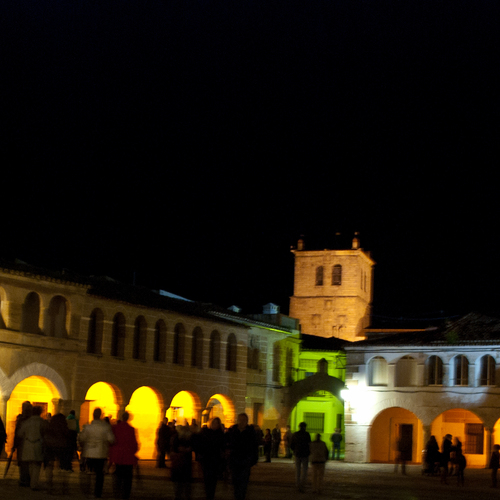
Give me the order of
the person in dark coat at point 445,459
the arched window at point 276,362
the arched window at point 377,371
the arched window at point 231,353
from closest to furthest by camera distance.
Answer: the person in dark coat at point 445,459, the arched window at point 377,371, the arched window at point 231,353, the arched window at point 276,362

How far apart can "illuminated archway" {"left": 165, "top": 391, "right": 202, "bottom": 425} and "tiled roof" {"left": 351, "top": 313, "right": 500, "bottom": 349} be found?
7.90 m

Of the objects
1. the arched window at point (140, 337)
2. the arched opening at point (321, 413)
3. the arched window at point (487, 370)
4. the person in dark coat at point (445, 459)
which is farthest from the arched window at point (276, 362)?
the person in dark coat at point (445, 459)

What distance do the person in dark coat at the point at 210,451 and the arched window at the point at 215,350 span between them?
28298 millimetres

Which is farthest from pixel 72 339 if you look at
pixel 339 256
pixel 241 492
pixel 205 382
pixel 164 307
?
pixel 339 256

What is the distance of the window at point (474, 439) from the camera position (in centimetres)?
4631

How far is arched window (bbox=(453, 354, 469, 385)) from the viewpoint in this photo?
148ft

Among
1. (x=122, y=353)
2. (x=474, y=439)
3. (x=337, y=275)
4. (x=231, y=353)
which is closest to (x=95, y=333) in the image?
(x=122, y=353)

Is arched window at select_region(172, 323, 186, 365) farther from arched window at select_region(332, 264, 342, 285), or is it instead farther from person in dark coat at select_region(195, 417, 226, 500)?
arched window at select_region(332, 264, 342, 285)

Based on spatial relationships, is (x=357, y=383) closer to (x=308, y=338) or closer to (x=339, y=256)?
(x=308, y=338)

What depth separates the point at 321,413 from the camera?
56250 millimetres

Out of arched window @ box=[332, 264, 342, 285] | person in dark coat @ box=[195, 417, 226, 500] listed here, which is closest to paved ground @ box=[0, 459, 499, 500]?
person in dark coat @ box=[195, 417, 226, 500]

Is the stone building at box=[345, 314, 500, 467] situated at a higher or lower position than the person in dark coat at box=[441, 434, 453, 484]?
higher

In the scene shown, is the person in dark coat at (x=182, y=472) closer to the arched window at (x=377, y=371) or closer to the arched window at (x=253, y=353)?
the arched window at (x=377, y=371)

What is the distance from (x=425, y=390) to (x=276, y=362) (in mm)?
10434
